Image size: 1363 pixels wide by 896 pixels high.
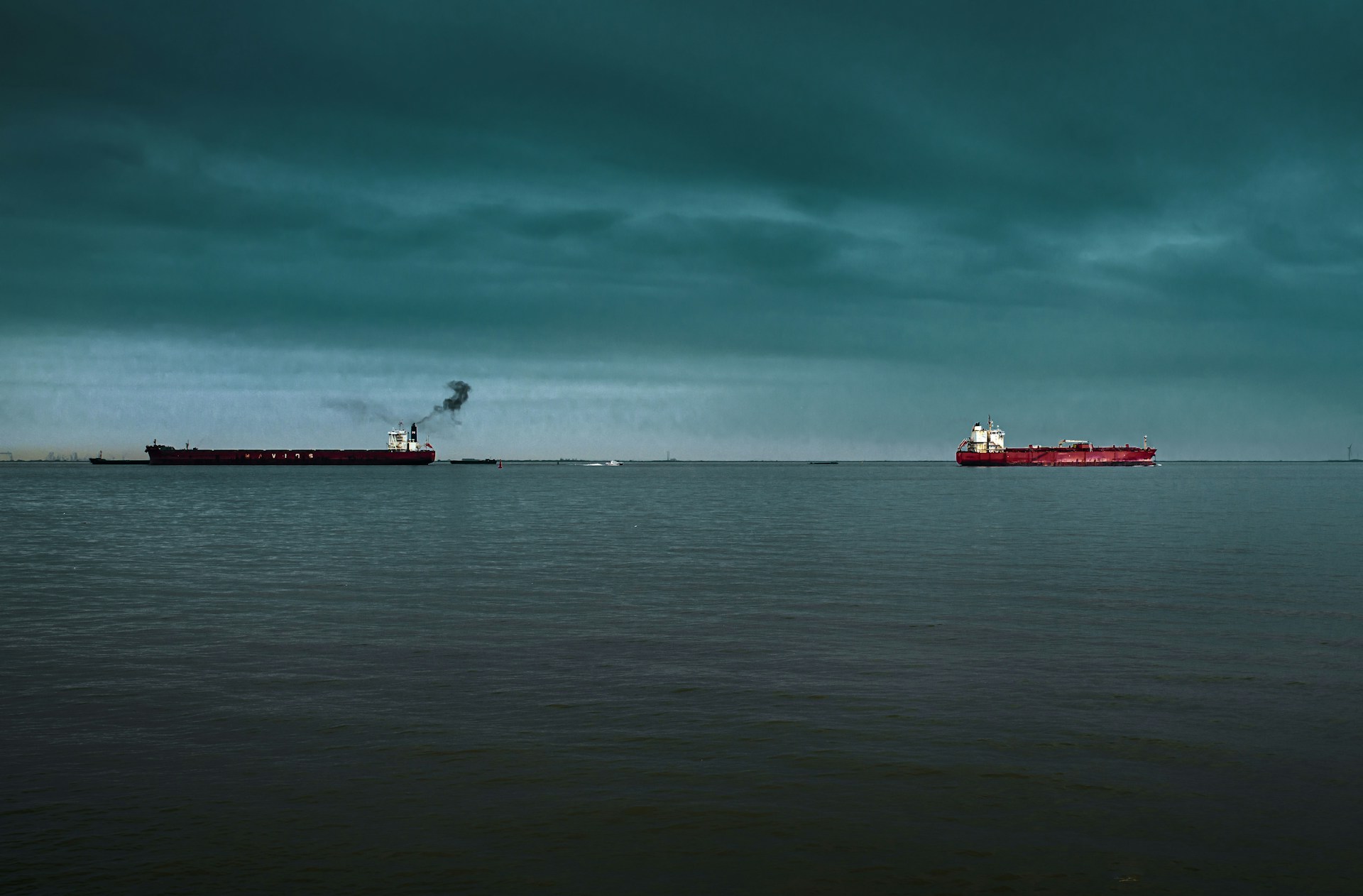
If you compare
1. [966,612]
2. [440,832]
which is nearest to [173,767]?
[440,832]

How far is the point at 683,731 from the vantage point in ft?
50.2

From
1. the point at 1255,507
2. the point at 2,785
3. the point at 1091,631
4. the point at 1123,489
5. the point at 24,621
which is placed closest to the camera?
the point at 2,785

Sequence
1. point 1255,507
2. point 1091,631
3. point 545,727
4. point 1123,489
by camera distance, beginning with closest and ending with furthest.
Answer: point 545,727
point 1091,631
point 1255,507
point 1123,489

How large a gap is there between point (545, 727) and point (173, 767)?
5253mm

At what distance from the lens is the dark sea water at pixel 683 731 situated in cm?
1059

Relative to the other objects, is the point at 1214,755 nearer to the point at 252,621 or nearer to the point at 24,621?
the point at 252,621

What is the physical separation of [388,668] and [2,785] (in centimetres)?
780

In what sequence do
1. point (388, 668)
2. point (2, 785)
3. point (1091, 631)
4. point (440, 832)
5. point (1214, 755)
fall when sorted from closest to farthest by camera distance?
1. point (440, 832)
2. point (2, 785)
3. point (1214, 755)
4. point (388, 668)
5. point (1091, 631)

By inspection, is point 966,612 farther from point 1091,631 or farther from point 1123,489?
point 1123,489

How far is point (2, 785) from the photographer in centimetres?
1262

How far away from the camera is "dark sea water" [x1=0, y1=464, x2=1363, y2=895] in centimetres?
1059

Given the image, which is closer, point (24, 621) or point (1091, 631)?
point (1091, 631)

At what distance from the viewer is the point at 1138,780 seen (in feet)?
42.7

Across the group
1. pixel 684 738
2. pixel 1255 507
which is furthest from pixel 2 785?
pixel 1255 507
